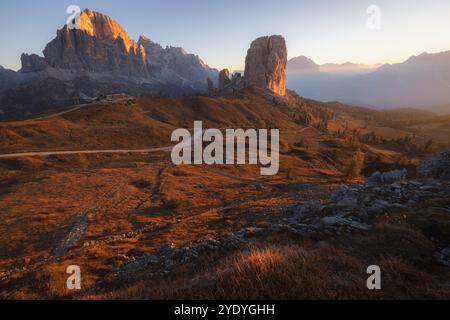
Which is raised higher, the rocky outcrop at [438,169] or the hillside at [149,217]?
the rocky outcrop at [438,169]

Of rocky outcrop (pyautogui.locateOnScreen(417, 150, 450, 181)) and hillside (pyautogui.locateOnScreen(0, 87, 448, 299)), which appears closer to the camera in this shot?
hillside (pyautogui.locateOnScreen(0, 87, 448, 299))

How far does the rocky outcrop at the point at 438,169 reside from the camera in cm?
2680

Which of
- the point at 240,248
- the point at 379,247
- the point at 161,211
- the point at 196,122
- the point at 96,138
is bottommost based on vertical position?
the point at 161,211

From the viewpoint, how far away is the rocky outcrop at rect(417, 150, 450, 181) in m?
26.8

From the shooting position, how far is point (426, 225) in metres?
12.6

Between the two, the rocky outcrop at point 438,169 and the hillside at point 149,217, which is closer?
the hillside at point 149,217

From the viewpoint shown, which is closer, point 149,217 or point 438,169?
point 438,169

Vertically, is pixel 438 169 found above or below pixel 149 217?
above

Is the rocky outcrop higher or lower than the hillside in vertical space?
higher

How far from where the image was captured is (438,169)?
28.4 metres

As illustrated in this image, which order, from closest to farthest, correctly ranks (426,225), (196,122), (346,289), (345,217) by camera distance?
1. (346,289)
2. (426,225)
3. (345,217)
4. (196,122)
